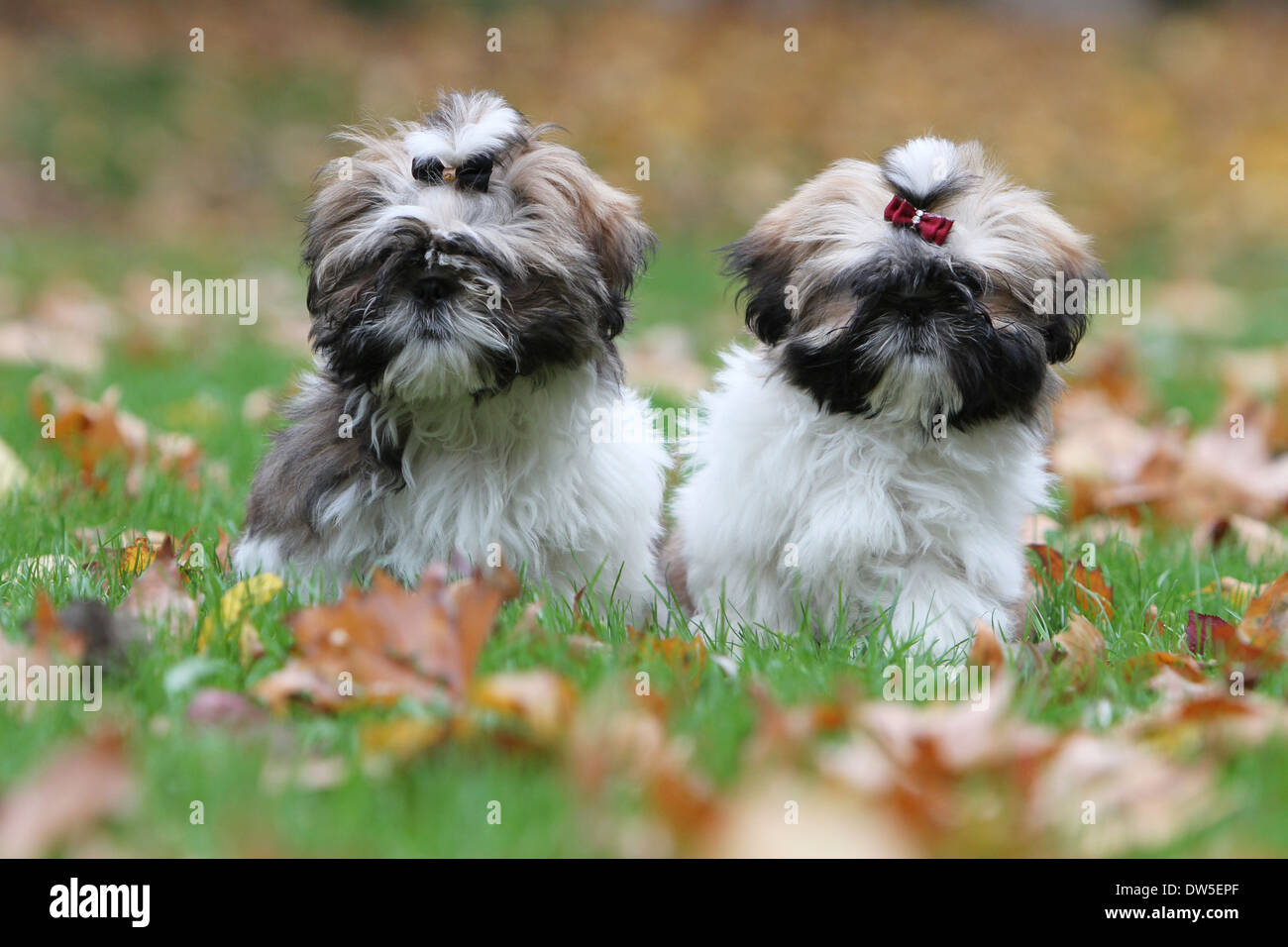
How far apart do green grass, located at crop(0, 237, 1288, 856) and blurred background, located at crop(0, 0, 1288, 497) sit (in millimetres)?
2462

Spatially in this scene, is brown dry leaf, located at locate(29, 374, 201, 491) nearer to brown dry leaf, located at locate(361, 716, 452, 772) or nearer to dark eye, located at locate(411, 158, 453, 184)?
dark eye, located at locate(411, 158, 453, 184)

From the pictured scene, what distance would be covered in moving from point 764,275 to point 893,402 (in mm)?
465

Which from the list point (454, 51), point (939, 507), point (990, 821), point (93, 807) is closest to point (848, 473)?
point (939, 507)

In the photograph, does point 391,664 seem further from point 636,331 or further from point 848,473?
point 636,331

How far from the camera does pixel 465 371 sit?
10.6 ft

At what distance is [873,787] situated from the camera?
2.23m

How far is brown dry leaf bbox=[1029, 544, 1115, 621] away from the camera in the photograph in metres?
3.76

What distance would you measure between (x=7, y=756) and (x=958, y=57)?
18133 millimetres

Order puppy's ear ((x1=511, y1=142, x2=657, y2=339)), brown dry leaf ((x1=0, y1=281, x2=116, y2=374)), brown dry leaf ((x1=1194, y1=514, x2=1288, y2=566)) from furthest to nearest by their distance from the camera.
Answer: brown dry leaf ((x1=0, y1=281, x2=116, y2=374)), brown dry leaf ((x1=1194, y1=514, x2=1288, y2=566)), puppy's ear ((x1=511, y1=142, x2=657, y2=339))

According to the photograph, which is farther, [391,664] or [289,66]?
[289,66]
